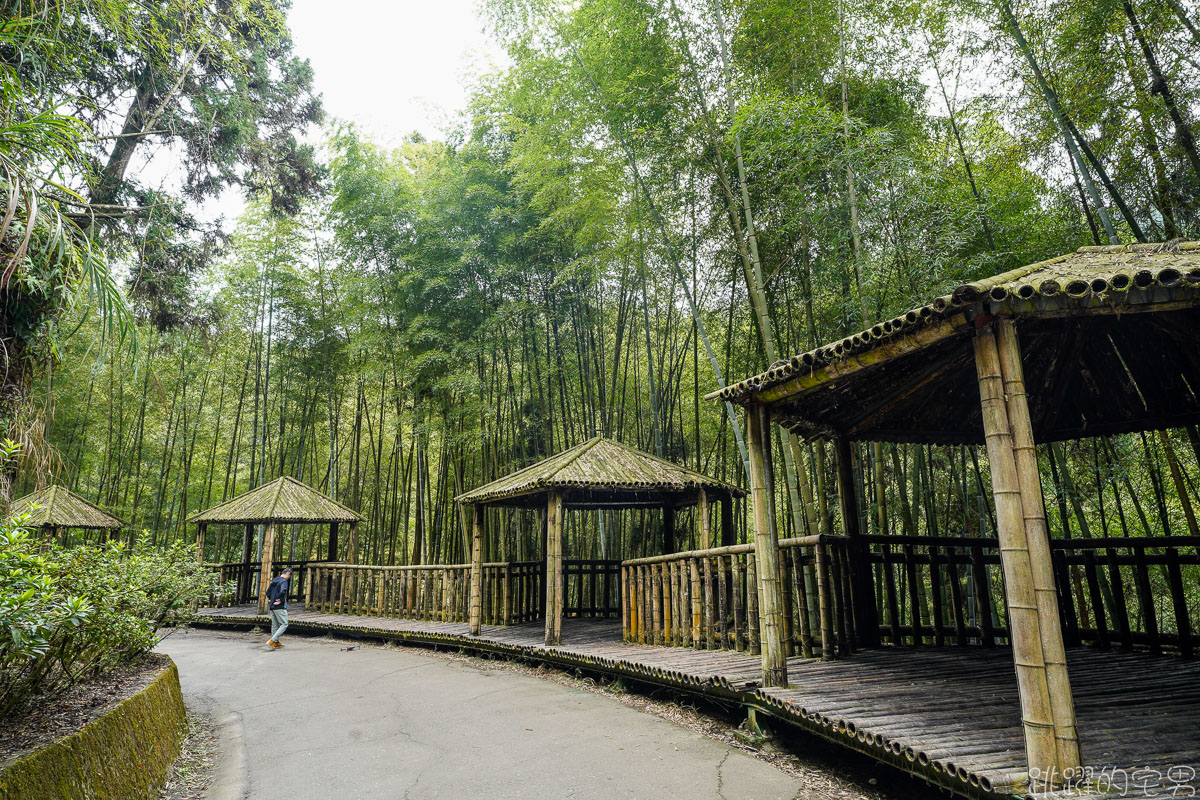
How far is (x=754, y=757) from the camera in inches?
141

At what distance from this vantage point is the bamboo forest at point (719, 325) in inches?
115

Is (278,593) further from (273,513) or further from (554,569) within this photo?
(554,569)

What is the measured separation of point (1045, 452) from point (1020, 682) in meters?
6.42

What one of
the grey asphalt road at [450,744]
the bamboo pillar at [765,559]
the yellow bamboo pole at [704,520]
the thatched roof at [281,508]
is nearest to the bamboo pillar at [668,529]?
the yellow bamboo pole at [704,520]

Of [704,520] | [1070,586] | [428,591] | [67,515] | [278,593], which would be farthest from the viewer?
[67,515]

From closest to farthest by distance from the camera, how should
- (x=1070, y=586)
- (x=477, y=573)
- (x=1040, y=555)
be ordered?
1. (x=1040, y=555)
2. (x=1070, y=586)
3. (x=477, y=573)

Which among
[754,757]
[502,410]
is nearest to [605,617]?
[502,410]

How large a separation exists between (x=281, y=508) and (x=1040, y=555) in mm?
11148

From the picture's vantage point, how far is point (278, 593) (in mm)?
9047

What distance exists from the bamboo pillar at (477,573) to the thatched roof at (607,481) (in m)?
0.33

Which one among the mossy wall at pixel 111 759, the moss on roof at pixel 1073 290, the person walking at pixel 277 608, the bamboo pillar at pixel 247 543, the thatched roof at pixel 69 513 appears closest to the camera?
the mossy wall at pixel 111 759

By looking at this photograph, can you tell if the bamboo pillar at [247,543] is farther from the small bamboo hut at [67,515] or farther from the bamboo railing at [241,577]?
the small bamboo hut at [67,515]

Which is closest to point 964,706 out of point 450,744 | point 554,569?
point 450,744

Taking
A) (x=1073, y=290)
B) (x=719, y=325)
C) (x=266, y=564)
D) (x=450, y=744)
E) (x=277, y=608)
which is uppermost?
(x=719, y=325)
